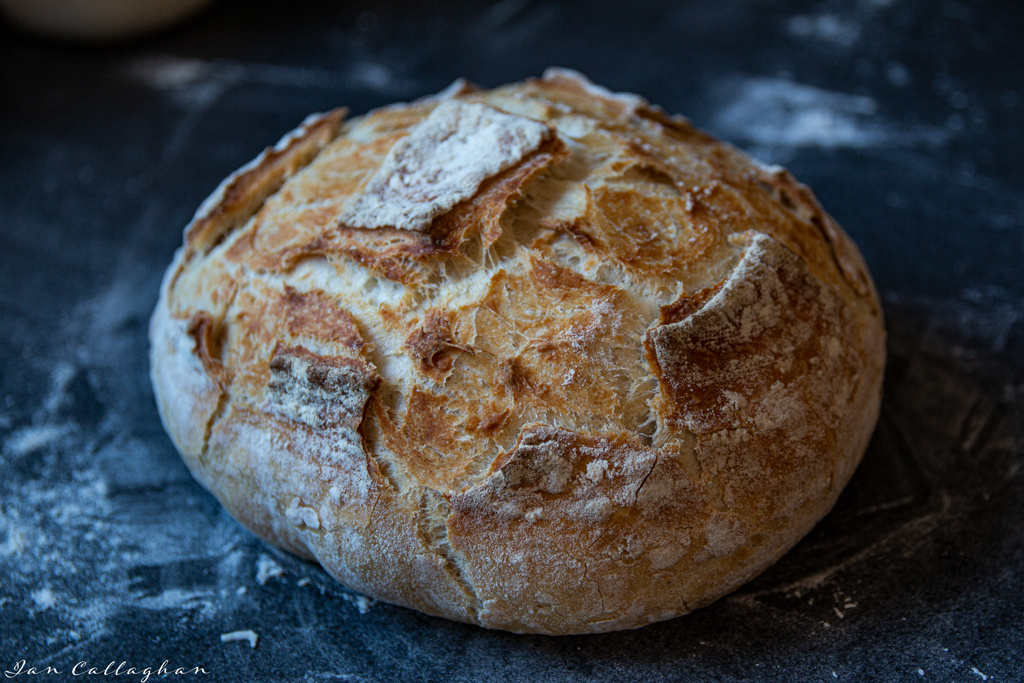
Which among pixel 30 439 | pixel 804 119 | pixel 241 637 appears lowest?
pixel 241 637

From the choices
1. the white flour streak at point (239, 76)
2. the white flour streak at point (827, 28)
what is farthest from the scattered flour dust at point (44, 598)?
the white flour streak at point (827, 28)

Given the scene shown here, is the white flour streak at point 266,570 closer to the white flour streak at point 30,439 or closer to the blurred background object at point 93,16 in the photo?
the white flour streak at point 30,439

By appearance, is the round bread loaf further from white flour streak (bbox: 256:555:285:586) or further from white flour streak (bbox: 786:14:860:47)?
white flour streak (bbox: 786:14:860:47)

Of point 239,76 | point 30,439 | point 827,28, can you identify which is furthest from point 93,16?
point 827,28

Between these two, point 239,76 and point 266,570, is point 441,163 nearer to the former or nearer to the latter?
point 266,570

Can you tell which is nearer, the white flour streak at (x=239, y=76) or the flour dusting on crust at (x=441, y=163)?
the flour dusting on crust at (x=441, y=163)

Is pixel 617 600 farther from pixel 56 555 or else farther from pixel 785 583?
pixel 56 555
